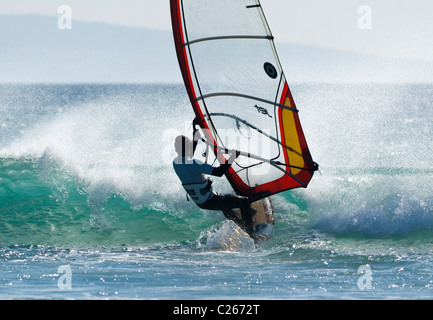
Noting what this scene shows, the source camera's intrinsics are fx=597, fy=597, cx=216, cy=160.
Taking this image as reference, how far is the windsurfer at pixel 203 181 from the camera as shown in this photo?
216 inches

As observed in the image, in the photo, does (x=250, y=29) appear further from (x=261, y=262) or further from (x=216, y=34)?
(x=261, y=262)

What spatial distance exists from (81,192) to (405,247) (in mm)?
4333

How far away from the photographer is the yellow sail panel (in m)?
5.80

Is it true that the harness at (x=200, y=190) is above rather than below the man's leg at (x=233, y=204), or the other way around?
above

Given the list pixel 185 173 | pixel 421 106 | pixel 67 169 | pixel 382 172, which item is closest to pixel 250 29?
pixel 185 173

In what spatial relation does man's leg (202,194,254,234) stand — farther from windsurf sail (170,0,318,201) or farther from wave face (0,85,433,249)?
windsurf sail (170,0,318,201)

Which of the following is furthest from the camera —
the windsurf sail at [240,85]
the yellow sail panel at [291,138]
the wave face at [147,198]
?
the wave face at [147,198]

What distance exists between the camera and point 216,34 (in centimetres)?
569

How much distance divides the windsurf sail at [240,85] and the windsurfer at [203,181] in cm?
37
